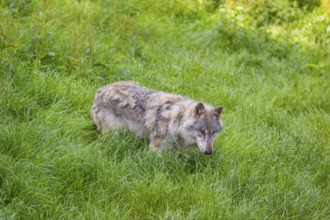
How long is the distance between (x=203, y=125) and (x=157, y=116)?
2.21ft

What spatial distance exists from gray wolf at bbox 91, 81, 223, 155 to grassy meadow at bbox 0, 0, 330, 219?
19 centimetres

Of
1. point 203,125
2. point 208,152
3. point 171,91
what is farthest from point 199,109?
point 171,91

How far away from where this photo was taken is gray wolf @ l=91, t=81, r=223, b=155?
17.0 feet

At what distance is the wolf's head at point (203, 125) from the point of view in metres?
5.08

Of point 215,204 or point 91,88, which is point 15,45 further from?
point 215,204

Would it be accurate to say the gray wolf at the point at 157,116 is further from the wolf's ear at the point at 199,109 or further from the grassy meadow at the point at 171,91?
the grassy meadow at the point at 171,91

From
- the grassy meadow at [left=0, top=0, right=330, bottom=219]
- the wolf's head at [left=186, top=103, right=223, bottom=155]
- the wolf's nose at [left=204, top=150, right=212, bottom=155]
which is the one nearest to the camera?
the grassy meadow at [left=0, top=0, right=330, bottom=219]

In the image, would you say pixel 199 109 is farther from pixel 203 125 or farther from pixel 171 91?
pixel 171 91

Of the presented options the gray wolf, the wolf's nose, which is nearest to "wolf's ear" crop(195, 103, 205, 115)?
the gray wolf

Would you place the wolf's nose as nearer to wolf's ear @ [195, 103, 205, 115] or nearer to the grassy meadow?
the grassy meadow

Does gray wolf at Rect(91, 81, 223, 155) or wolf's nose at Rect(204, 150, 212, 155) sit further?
gray wolf at Rect(91, 81, 223, 155)

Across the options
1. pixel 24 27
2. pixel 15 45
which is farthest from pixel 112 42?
pixel 15 45

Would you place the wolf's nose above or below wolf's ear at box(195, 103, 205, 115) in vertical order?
below

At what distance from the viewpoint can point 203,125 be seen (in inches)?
201
